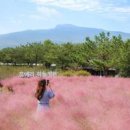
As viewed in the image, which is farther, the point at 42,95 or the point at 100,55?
the point at 100,55

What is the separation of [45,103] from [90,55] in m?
39.4

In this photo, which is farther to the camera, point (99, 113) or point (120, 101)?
point (120, 101)

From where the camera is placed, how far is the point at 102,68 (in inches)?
1923

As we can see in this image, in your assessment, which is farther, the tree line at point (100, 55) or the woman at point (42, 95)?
the tree line at point (100, 55)

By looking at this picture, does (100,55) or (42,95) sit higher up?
(42,95)

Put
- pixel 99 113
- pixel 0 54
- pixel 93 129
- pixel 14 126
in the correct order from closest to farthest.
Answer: pixel 93 129 < pixel 14 126 < pixel 99 113 < pixel 0 54

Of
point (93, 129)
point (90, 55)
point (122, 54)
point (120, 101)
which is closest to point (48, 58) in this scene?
point (90, 55)

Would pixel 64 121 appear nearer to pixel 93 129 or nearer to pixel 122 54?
pixel 93 129

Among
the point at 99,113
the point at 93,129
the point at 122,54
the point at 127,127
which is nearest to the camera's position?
the point at 127,127

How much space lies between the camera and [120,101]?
14844 mm

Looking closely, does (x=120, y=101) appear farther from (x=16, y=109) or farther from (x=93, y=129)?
(x=93, y=129)

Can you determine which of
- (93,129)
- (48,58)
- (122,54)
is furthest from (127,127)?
(48,58)

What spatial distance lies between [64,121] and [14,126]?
1464 mm

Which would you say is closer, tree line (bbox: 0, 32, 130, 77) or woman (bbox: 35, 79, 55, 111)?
woman (bbox: 35, 79, 55, 111)
